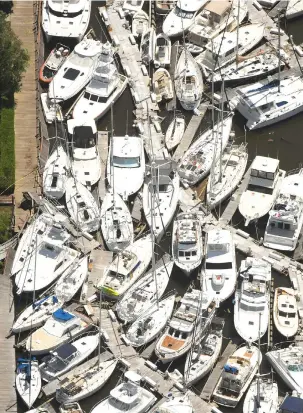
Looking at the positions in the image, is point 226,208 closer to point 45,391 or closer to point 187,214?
point 187,214

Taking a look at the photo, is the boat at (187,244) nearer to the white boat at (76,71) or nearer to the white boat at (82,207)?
the white boat at (82,207)

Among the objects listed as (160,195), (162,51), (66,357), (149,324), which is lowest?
(66,357)

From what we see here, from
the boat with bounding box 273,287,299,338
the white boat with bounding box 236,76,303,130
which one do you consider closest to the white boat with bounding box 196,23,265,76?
the white boat with bounding box 236,76,303,130

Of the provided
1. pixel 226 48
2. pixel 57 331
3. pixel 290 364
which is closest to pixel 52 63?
pixel 226 48

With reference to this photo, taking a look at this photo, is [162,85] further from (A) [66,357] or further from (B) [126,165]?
(A) [66,357]

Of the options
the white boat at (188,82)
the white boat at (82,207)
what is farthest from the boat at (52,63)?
the white boat at (82,207)

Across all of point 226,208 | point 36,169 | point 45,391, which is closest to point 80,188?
point 36,169
